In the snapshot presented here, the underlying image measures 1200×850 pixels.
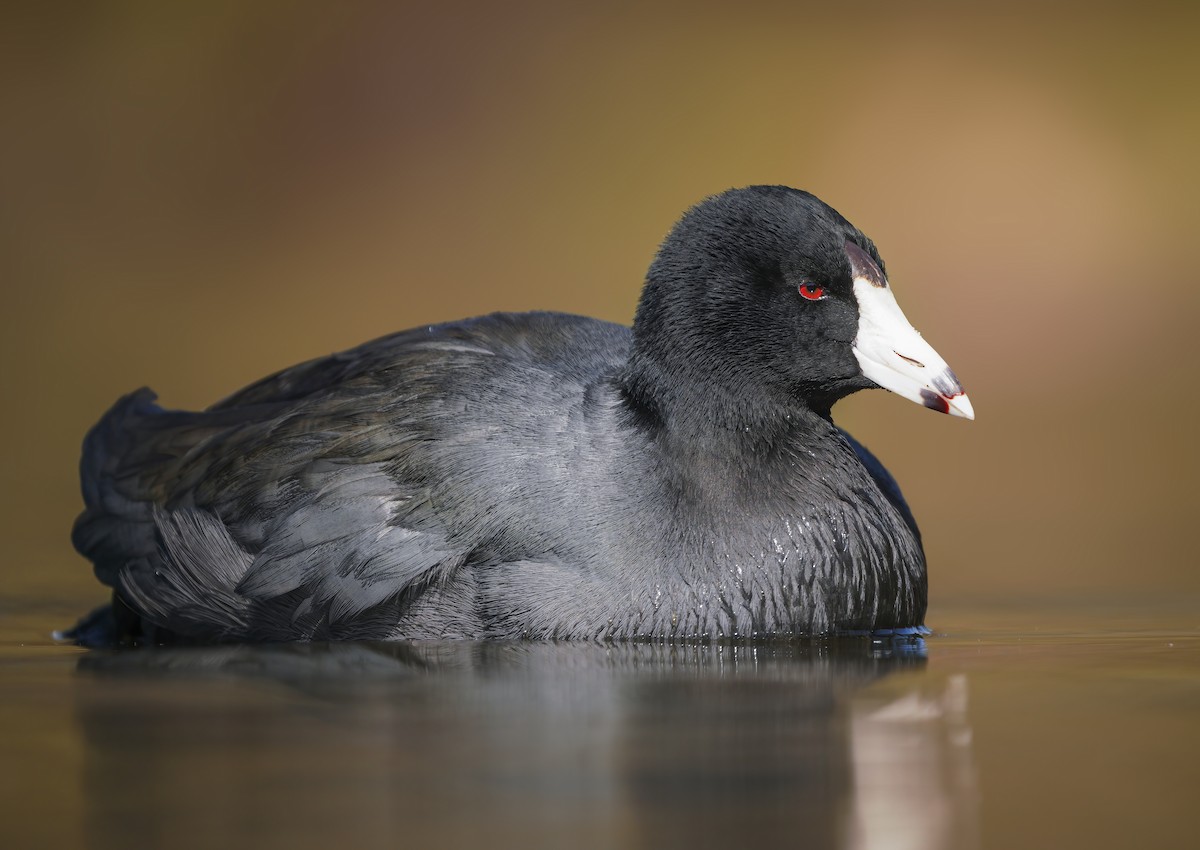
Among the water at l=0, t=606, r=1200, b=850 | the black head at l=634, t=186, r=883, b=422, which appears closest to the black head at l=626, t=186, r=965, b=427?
the black head at l=634, t=186, r=883, b=422

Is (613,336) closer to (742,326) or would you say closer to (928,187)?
(742,326)

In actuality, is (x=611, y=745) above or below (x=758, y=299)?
below

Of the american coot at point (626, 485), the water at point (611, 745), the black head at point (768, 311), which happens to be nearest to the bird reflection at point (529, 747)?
the water at point (611, 745)

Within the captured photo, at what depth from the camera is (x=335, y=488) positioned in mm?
4836

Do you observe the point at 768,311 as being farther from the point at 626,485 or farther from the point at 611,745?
the point at 611,745

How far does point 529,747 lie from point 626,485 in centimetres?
143

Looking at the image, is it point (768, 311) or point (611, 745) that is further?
point (768, 311)

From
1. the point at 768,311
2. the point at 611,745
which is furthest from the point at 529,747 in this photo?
the point at 768,311

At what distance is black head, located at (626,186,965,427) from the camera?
15.4 feet

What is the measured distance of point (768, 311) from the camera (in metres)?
4.76

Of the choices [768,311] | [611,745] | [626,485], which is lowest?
[611,745]

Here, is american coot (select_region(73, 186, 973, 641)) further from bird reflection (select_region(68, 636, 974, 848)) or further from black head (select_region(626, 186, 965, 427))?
bird reflection (select_region(68, 636, 974, 848))

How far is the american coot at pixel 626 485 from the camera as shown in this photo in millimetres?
4656

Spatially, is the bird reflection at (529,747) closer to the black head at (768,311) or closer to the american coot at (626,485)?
the american coot at (626,485)
